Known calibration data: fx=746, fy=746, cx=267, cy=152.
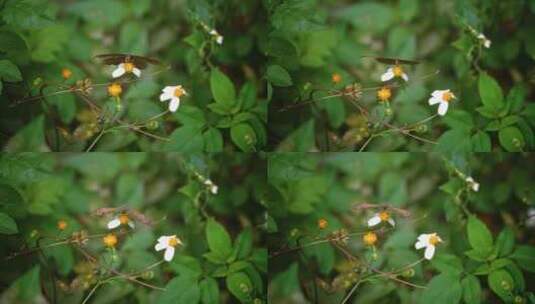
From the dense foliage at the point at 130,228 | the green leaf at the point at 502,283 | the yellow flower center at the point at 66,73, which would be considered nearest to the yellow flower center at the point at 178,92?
the dense foliage at the point at 130,228

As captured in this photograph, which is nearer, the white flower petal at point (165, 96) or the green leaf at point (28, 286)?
the green leaf at point (28, 286)

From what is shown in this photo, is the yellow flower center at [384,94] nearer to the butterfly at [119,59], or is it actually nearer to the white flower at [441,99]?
the white flower at [441,99]

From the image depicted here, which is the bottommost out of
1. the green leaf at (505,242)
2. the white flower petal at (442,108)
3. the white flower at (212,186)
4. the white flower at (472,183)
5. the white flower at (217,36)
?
the green leaf at (505,242)

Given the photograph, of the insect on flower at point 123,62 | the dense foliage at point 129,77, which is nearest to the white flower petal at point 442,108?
the dense foliage at point 129,77

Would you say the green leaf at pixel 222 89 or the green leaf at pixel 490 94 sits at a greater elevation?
the green leaf at pixel 222 89

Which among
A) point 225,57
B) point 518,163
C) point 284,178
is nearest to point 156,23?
point 225,57

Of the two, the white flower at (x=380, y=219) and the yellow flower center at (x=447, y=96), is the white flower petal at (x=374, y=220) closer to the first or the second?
the white flower at (x=380, y=219)

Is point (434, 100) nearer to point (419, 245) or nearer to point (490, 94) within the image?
point (490, 94)
